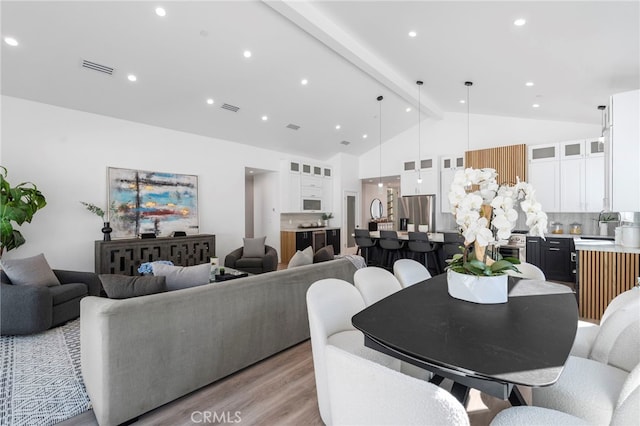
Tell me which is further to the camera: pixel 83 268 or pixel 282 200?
pixel 282 200

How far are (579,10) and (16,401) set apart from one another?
5.62m

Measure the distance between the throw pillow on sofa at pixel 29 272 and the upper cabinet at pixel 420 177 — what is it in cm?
743

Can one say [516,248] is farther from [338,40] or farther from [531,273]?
[338,40]

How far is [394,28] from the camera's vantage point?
3945 mm

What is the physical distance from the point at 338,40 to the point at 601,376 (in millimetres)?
4411

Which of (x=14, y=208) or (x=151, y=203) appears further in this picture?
(x=151, y=203)

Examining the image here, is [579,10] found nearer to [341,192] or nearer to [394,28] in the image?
[394,28]

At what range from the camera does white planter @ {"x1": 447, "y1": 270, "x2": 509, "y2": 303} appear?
5.78 feet

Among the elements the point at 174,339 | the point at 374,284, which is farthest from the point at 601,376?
the point at 174,339

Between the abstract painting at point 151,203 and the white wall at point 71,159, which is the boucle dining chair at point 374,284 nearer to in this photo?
the abstract painting at point 151,203

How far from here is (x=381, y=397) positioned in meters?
0.90

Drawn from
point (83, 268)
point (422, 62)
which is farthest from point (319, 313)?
point (83, 268)

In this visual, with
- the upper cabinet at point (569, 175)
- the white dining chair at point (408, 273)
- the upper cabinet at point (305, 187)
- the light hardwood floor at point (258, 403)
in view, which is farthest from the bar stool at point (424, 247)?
the light hardwood floor at point (258, 403)

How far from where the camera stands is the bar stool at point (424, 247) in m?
5.84
